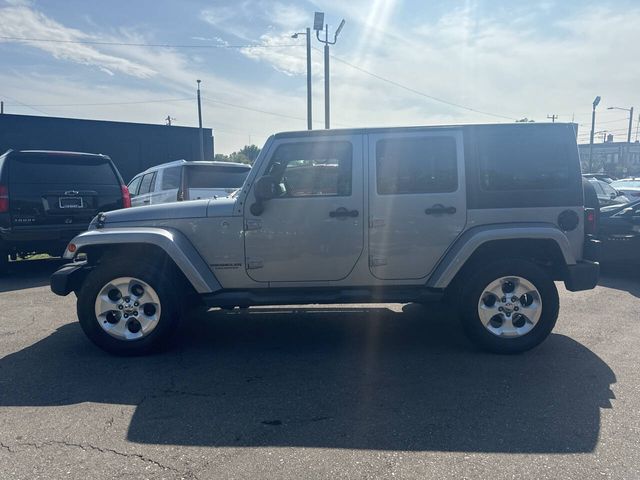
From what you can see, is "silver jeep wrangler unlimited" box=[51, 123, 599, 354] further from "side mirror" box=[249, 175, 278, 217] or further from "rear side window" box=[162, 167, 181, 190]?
"rear side window" box=[162, 167, 181, 190]

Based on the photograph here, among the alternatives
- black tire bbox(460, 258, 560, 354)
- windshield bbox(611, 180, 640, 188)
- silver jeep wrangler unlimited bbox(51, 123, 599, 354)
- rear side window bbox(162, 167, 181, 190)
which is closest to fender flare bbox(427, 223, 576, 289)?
silver jeep wrangler unlimited bbox(51, 123, 599, 354)

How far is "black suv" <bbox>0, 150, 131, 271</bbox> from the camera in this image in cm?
733

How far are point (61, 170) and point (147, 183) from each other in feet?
10.5

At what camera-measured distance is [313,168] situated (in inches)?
176

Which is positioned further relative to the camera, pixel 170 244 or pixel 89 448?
pixel 170 244

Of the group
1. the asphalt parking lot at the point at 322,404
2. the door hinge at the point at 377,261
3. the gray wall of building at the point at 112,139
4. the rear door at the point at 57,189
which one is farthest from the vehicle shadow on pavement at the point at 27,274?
the gray wall of building at the point at 112,139

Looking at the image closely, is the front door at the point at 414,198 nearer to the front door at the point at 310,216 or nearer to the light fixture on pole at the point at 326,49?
the front door at the point at 310,216

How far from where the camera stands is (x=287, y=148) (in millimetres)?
4480

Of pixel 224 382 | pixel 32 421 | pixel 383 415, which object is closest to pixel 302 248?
pixel 224 382

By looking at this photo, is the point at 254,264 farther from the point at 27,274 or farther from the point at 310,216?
the point at 27,274

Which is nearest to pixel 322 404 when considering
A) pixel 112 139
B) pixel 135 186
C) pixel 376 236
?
pixel 376 236

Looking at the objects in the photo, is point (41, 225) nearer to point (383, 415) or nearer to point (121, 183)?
point (121, 183)

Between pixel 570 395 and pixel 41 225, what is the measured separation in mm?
7447

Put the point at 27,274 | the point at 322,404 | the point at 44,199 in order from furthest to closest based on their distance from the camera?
the point at 27,274 < the point at 44,199 < the point at 322,404
